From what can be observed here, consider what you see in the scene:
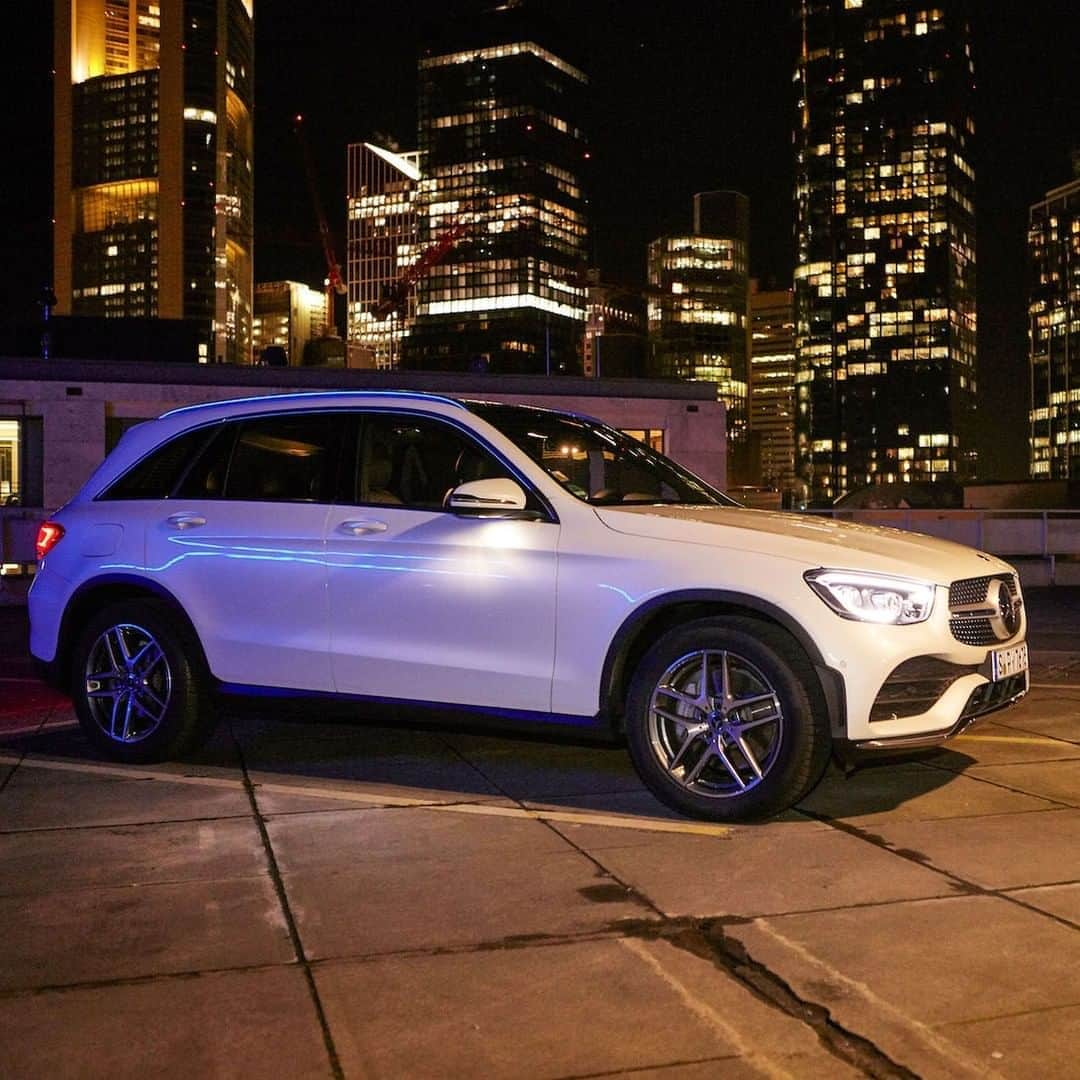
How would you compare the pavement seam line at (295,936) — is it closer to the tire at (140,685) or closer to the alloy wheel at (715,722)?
the tire at (140,685)

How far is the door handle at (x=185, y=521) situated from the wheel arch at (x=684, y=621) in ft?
7.38

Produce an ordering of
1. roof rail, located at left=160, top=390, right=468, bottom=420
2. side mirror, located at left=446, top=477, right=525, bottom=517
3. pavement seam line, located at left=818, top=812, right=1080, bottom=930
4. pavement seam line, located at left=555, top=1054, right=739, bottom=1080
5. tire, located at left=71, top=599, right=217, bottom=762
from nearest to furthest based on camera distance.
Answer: pavement seam line, located at left=555, top=1054, right=739, bottom=1080 < pavement seam line, located at left=818, top=812, right=1080, bottom=930 < side mirror, located at left=446, top=477, right=525, bottom=517 < roof rail, located at left=160, top=390, right=468, bottom=420 < tire, located at left=71, top=599, right=217, bottom=762

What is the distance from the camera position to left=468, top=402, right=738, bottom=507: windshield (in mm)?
5848

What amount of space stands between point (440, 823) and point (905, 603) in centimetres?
202

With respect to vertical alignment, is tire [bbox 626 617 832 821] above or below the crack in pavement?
above

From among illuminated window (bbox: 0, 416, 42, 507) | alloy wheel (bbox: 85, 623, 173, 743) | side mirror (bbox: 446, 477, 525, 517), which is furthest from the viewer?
illuminated window (bbox: 0, 416, 42, 507)

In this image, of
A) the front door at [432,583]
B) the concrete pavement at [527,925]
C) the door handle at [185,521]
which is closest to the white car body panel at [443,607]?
the front door at [432,583]

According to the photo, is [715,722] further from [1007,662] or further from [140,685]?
[140,685]

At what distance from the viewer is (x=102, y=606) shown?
6715mm

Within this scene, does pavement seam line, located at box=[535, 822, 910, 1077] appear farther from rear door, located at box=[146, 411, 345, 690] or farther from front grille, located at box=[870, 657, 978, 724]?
rear door, located at box=[146, 411, 345, 690]

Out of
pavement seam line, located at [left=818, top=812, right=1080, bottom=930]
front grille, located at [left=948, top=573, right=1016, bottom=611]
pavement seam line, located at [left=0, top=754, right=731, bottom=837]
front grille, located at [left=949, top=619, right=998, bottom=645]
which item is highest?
front grille, located at [left=948, top=573, right=1016, bottom=611]

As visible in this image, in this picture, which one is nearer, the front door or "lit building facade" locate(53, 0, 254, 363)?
the front door

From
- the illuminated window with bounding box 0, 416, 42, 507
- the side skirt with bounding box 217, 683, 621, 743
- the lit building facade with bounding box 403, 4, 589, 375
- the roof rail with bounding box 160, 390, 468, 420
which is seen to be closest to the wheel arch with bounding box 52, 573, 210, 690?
the side skirt with bounding box 217, 683, 621, 743

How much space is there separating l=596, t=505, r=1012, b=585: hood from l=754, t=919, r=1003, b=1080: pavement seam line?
5.54 feet
